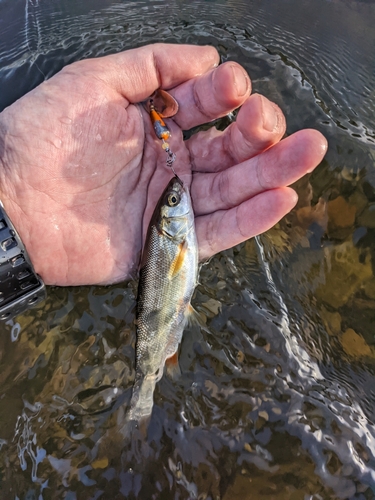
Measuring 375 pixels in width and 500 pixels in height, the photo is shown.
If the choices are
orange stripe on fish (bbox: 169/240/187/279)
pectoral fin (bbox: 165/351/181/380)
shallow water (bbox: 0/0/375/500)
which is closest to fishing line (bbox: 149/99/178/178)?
orange stripe on fish (bbox: 169/240/187/279)

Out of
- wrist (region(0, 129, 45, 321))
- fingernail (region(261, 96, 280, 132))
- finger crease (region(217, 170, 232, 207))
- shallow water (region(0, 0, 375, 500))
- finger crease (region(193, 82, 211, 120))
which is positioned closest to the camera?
fingernail (region(261, 96, 280, 132))

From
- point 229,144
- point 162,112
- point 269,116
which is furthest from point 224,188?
point 162,112

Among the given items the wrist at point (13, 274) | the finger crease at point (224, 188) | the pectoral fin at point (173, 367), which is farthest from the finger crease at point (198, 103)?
the pectoral fin at point (173, 367)

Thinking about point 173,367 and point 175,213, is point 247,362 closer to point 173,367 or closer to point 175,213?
point 173,367

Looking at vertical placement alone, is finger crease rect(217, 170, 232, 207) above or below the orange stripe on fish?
above

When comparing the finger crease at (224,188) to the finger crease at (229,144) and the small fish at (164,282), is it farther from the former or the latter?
the small fish at (164,282)

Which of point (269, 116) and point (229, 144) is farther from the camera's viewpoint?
point (229, 144)

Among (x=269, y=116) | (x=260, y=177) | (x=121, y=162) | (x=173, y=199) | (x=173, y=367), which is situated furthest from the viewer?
(x=121, y=162)

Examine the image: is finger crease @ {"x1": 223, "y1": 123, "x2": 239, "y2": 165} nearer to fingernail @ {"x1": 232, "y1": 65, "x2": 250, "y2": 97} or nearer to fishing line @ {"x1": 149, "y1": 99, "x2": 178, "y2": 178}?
fingernail @ {"x1": 232, "y1": 65, "x2": 250, "y2": 97}
